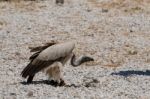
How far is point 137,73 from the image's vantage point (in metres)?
18.7

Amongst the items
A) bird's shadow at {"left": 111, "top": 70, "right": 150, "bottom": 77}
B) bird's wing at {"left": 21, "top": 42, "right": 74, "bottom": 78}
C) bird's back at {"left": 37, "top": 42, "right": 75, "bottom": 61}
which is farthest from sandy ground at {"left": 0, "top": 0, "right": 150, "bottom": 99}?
bird's back at {"left": 37, "top": 42, "right": 75, "bottom": 61}

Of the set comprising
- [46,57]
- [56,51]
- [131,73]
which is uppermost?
[56,51]

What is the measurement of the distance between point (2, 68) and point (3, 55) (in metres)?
2.26

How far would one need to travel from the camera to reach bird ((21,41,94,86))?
1625 centimetres

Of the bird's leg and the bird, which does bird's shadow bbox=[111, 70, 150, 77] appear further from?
the bird's leg

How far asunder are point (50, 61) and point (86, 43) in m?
7.65

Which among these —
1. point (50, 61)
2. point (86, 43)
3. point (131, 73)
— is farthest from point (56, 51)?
point (86, 43)

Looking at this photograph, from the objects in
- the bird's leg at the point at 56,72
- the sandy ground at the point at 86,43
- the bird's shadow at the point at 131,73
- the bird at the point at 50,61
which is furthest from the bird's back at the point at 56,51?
the bird's shadow at the point at 131,73

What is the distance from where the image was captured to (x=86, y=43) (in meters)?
24.0

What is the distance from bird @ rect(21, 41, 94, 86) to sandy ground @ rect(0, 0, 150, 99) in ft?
1.10

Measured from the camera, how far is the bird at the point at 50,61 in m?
16.2

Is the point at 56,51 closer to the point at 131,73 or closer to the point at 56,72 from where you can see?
Result: the point at 56,72

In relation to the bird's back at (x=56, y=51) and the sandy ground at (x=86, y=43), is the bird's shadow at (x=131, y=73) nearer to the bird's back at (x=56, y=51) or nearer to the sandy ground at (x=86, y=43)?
the sandy ground at (x=86, y=43)

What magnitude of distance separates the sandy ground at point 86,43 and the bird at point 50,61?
334 mm
